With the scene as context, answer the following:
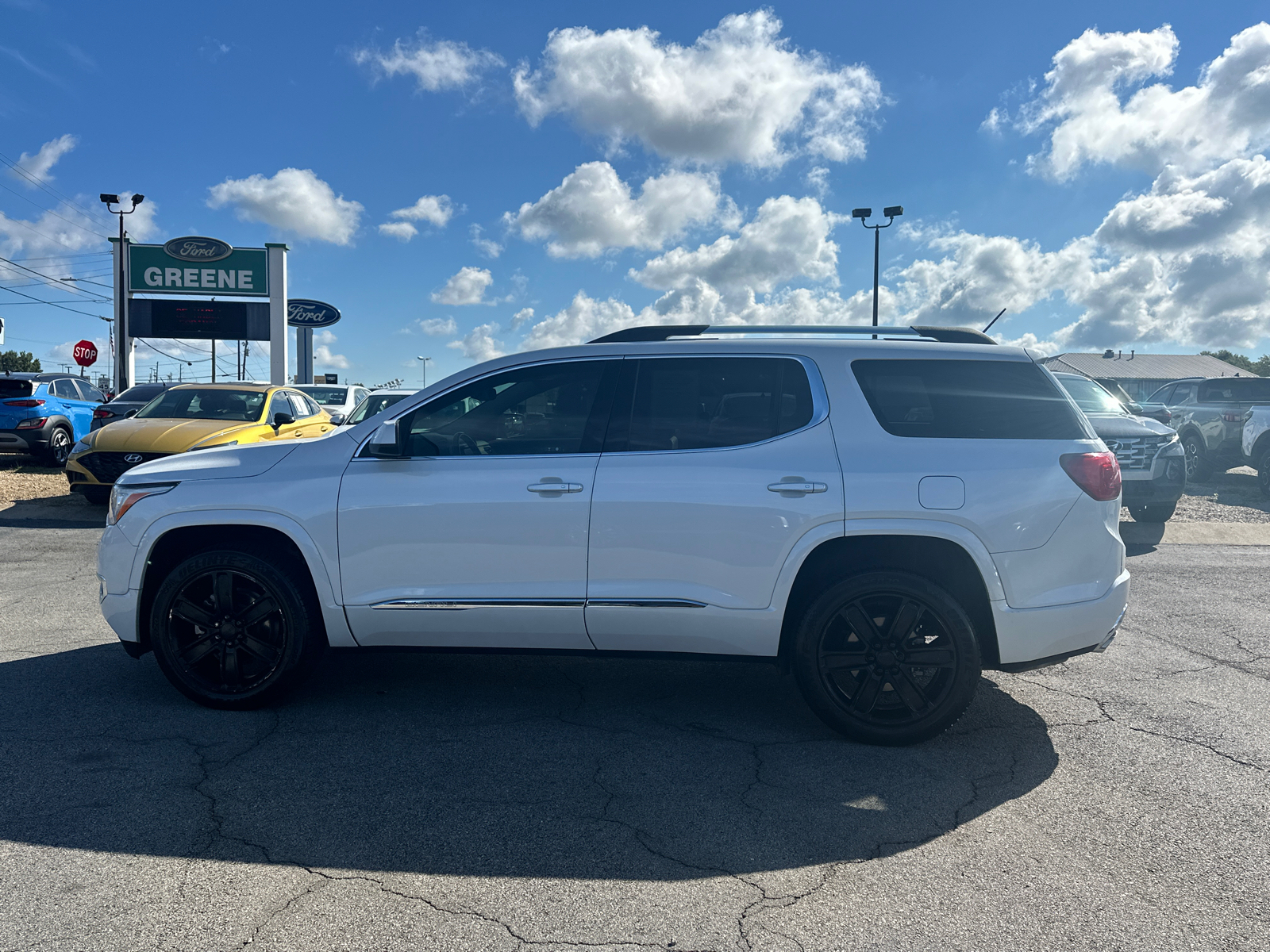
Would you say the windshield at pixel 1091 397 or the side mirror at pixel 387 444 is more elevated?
the windshield at pixel 1091 397

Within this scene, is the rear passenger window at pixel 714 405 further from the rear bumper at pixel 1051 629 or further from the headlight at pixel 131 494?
the headlight at pixel 131 494

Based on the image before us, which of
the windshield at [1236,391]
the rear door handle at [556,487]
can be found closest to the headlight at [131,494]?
the rear door handle at [556,487]

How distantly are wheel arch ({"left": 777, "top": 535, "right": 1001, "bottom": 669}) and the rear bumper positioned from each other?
52 mm

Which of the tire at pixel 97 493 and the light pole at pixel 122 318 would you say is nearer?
the tire at pixel 97 493

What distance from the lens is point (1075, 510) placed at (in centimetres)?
383

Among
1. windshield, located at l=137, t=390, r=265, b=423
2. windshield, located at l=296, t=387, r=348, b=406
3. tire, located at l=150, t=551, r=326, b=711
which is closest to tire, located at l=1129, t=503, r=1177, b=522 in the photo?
tire, located at l=150, t=551, r=326, b=711

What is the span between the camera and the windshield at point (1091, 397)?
422 inches

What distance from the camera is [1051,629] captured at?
384cm

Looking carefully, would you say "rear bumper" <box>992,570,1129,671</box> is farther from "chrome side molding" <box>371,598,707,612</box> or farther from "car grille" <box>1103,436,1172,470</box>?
"car grille" <box>1103,436,1172,470</box>

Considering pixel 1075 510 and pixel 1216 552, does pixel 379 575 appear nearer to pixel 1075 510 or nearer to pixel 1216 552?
pixel 1075 510

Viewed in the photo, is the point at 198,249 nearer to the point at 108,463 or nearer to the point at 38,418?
the point at 38,418

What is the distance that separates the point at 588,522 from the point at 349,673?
1.95 meters

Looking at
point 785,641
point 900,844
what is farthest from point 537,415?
point 900,844

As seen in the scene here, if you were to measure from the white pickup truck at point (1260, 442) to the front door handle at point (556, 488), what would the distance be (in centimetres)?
1425
